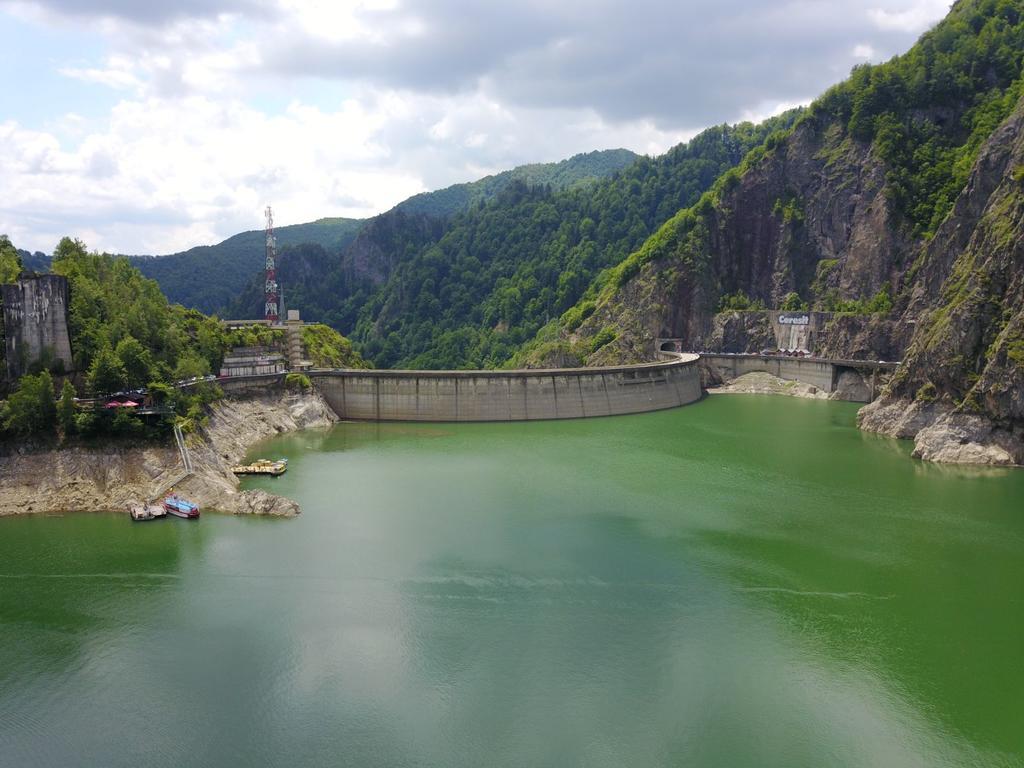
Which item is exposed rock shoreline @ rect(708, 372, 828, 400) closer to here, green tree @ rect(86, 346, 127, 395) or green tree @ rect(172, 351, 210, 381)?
green tree @ rect(172, 351, 210, 381)

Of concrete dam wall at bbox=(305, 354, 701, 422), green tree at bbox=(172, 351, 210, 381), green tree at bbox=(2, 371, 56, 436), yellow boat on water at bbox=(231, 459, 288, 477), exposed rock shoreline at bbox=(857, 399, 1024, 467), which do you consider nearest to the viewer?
green tree at bbox=(2, 371, 56, 436)

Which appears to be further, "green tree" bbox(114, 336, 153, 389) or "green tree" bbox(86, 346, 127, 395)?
"green tree" bbox(114, 336, 153, 389)

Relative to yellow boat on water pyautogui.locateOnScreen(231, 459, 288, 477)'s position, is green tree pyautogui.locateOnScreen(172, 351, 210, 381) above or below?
above

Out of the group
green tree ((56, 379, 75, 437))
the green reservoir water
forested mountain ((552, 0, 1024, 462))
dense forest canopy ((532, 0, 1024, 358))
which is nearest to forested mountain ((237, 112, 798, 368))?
forested mountain ((552, 0, 1024, 462))

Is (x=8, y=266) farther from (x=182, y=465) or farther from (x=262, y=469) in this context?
(x=262, y=469)

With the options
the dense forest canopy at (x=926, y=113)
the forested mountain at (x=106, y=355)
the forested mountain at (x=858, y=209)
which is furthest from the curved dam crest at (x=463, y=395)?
the dense forest canopy at (x=926, y=113)

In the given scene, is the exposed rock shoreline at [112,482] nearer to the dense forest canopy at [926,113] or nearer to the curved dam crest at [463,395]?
the curved dam crest at [463,395]
